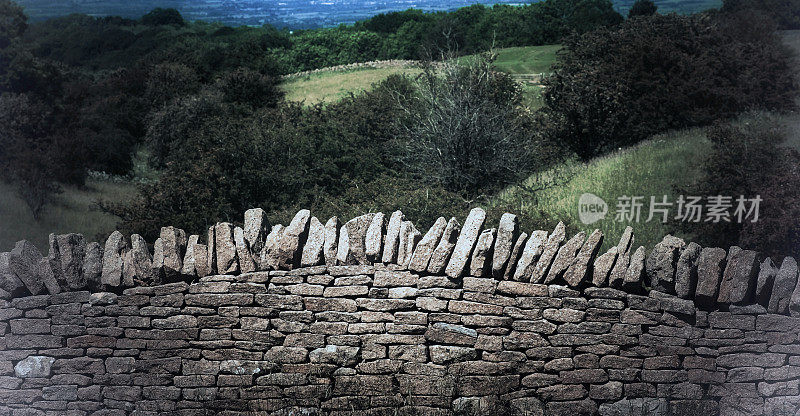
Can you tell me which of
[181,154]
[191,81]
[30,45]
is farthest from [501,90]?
[30,45]

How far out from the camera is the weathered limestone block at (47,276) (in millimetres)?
6340

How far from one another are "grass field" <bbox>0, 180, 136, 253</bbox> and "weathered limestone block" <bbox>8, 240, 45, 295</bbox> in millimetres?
7073

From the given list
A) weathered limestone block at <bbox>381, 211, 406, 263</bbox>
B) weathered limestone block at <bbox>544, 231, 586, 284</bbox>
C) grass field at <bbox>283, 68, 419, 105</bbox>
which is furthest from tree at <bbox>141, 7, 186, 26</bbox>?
weathered limestone block at <bbox>544, 231, 586, 284</bbox>

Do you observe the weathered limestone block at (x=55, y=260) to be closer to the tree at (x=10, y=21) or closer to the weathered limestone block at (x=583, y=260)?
the weathered limestone block at (x=583, y=260)

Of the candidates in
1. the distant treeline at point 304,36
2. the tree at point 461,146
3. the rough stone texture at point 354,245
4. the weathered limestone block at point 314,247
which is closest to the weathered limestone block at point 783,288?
the rough stone texture at point 354,245

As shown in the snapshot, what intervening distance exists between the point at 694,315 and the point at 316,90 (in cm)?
2691

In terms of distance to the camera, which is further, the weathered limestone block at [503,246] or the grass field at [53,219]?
the grass field at [53,219]

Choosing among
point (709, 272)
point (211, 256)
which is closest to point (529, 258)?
point (709, 272)

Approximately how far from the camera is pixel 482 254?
237 inches

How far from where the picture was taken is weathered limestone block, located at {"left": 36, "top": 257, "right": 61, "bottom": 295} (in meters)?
6.34

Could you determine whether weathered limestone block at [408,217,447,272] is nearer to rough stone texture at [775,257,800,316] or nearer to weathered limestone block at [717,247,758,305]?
weathered limestone block at [717,247,758,305]

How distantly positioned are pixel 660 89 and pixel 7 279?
20822 mm

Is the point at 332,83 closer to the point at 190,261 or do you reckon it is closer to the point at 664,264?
the point at 190,261

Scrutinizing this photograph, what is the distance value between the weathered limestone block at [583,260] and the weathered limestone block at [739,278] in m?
1.11
